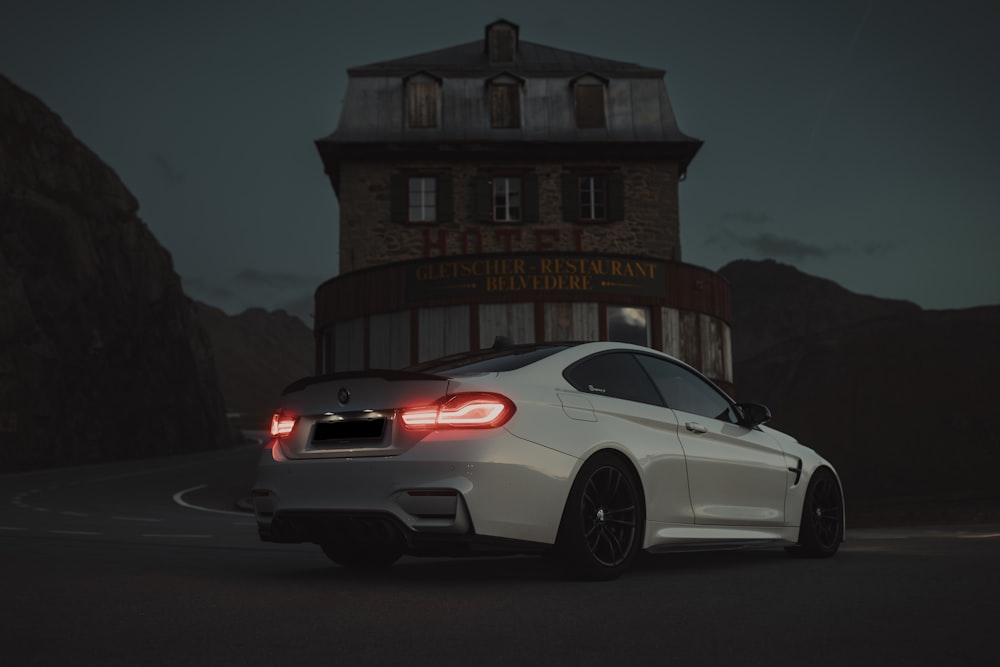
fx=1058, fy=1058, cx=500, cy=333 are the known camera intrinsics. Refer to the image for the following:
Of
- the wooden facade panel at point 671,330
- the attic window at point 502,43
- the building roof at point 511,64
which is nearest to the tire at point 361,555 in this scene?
the wooden facade panel at point 671,330

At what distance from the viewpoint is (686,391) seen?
695 centimetres

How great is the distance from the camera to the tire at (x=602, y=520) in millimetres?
5590

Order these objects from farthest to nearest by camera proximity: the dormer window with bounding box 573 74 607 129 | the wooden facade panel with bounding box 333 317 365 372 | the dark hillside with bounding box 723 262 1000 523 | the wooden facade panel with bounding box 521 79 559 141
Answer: the dark hillside with bounding box 723 262 1000 523 → the dormer window with bounding box 573 74 607 129 → the wooden facade panel with bounding box 521 79 559 141 → the wooden facade panel with bounding box 333 317 365 372

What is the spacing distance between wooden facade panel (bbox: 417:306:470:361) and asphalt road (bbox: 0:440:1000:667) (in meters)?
14.1

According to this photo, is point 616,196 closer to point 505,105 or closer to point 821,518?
point 505,105

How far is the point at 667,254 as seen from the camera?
103 ft

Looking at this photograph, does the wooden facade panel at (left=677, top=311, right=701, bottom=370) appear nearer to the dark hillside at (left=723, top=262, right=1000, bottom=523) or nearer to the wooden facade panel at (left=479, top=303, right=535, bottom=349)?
the wooden facade panel at (left=479, top=303, right=535, bottom=349)

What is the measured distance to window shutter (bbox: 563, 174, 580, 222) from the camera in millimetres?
30891

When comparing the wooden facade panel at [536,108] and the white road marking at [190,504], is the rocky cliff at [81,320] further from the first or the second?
the wooden facade panel at [536,108]

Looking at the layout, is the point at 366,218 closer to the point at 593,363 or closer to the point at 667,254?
the point at 667,254

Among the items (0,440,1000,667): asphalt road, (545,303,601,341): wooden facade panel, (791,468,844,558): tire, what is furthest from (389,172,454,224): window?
(791,468,844,558): tire

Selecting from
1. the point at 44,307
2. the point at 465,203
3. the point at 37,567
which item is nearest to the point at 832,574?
the point at 37,567

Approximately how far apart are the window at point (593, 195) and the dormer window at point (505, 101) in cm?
239

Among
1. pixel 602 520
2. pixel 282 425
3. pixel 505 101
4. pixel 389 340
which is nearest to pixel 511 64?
pixel 505 101
